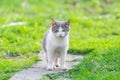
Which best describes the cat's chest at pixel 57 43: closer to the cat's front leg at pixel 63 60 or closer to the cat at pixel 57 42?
the cat at pixel 57 42

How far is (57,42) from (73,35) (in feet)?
16.6

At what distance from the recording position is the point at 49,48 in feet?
32.8

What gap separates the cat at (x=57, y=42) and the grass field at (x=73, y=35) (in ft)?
1.56

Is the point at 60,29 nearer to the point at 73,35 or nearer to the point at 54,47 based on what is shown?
the point at 54,47

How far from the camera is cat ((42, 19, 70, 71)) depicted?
32.4 feet

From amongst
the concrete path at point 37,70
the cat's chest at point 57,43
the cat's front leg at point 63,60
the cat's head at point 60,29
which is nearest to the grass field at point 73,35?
the concrete path at point 37,70

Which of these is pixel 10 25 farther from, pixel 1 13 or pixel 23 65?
pixel 23 65

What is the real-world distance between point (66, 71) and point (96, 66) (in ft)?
1.81

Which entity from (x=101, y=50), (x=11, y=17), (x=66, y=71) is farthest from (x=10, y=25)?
(x=66, y=71)

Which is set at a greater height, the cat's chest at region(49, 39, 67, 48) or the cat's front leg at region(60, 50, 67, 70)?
the cat's chest at region(49, 39, 67, 48)

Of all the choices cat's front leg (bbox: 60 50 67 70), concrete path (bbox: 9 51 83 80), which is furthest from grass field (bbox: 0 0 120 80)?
cat's front leg (bbox: 60 50 67 70)

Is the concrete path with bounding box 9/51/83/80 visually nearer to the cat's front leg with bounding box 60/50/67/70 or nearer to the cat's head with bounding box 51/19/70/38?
the cat's front leg with bounding box 60/50/67/70

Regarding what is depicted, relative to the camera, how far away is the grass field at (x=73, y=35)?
9477 mm

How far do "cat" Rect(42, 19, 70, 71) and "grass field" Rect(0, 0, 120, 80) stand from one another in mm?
475
